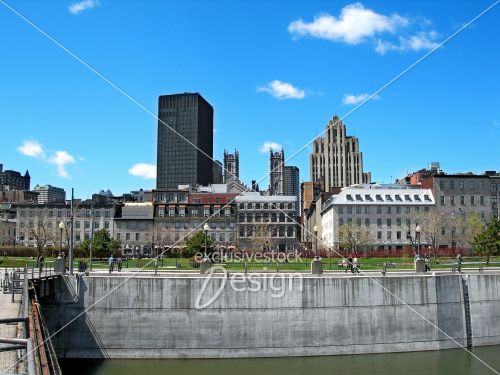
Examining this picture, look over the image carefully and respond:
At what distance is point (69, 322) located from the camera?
34.4 meters

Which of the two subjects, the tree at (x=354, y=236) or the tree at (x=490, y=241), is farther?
the tree at (x=354, y=236)

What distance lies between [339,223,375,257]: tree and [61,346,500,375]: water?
52214 millimetres

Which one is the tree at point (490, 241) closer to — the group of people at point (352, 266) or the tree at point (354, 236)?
the group of people at point (352, 266)

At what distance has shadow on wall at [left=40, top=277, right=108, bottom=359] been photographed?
34.3 metres

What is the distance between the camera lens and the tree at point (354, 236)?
89.0 metres

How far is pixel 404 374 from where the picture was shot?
3106 cm

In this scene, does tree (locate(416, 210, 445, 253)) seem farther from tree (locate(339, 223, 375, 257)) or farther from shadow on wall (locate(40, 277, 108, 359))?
shadow on wall (locate(40, 277, 108, 359))

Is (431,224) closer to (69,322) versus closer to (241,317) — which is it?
(241,317)

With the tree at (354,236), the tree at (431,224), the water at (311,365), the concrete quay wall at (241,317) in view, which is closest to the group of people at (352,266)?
the concrete quay wall at (241,317)

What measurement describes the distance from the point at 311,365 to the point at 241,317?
5.40 m

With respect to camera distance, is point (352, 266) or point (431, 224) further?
point (431, 224)

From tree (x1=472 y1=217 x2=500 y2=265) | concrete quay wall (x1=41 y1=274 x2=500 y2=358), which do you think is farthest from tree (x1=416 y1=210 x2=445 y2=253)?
concrete quay wall (x1=41 y1=274 x2=500 y2=358)

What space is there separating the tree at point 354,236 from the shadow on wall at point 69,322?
58.0 metres

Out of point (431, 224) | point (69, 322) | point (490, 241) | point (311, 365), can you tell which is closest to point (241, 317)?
point (311, 365)
